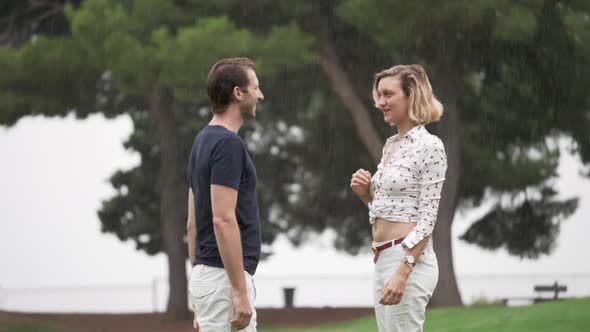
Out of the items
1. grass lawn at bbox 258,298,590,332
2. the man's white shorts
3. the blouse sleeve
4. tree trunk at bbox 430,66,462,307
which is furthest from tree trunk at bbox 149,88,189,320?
the man's white shorts

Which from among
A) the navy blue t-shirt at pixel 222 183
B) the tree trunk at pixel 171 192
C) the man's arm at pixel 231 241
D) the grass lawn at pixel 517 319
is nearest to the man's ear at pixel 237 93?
the navy blue t-shirt at pixel 222 183

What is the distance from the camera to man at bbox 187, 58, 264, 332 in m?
3.48

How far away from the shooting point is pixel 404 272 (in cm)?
382

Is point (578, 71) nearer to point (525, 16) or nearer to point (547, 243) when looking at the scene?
point (525, 16)

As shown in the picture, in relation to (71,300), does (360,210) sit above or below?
above

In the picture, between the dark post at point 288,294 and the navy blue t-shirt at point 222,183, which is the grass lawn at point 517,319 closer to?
the navy blue t-shirt at point 222,183

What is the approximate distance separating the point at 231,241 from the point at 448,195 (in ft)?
51.1

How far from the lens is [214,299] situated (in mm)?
3535

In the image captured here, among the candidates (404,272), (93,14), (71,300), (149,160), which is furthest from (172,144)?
(404,272)

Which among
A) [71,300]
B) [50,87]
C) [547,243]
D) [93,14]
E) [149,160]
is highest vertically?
[93,14]

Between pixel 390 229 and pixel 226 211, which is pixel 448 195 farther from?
pixel 226 211

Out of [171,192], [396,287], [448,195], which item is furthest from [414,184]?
[171,192]

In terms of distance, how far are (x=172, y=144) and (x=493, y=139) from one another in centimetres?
716

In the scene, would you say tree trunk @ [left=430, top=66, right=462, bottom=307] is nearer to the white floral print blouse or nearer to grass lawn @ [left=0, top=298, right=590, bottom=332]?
grass lawn @ [left=0, top=298, right=590, bottom=332]
